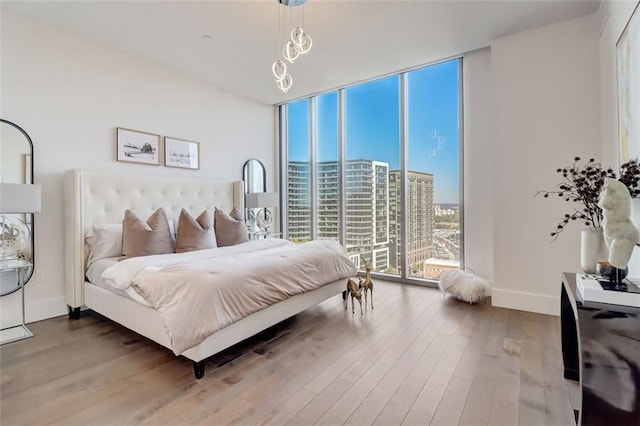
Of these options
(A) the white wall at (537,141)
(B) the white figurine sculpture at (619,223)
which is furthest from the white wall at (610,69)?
(B) the white figurine sculpture at (619,223)

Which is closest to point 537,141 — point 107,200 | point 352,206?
point 352,206

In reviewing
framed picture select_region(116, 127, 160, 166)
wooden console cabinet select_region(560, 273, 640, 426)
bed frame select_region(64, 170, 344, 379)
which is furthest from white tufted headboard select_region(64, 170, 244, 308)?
wooden console cabinet select_region(560, 273, 640, 426)

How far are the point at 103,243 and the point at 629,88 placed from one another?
14.5ft

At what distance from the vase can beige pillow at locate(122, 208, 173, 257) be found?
3.56 metres

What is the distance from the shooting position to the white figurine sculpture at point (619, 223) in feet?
4.78

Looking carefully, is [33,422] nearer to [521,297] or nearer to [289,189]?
[521,297]

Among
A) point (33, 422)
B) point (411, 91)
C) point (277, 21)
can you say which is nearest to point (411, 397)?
point (33, 422)

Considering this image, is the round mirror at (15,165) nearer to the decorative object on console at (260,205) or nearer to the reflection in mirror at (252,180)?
the decorative object on console at (260,205)

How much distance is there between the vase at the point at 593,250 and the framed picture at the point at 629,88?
1.66 feet

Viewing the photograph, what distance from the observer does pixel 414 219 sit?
170 inches

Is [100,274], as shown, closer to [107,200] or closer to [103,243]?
[103,243]

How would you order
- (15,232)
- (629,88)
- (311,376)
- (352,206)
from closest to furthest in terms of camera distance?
(629,88)
(311,376)
(15,232)
(352,206)

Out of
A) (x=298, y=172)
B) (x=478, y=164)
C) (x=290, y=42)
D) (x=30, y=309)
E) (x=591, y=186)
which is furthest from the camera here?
(x=298, y=172)

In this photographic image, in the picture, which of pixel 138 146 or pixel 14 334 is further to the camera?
pixel 138 146
